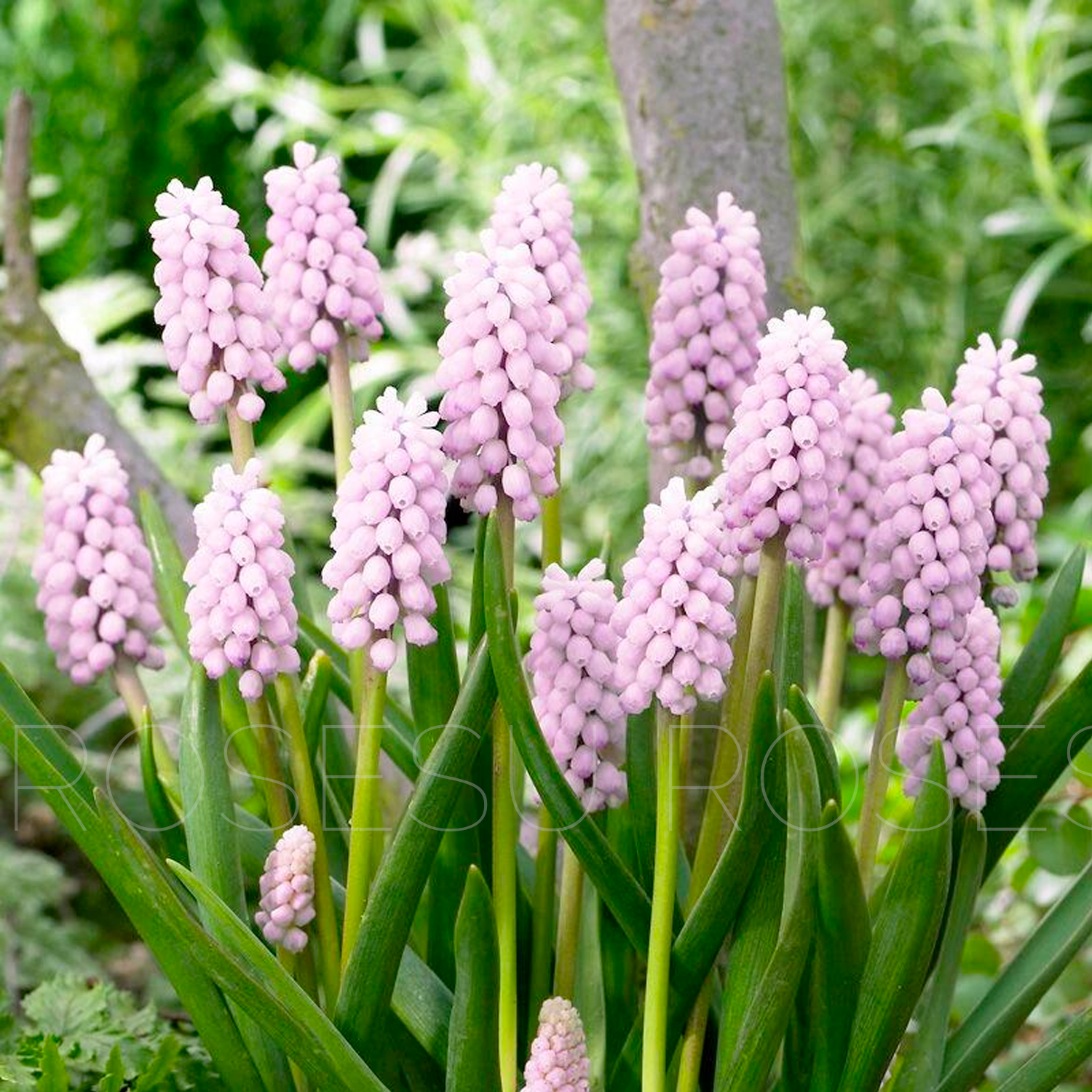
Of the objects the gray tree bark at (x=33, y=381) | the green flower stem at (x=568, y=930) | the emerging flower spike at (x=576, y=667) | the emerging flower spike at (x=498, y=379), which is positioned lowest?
the green flower stem at (x=568, y=930)

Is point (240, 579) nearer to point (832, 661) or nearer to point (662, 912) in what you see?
point (662, 912)

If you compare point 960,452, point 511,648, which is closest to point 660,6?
point 960,452

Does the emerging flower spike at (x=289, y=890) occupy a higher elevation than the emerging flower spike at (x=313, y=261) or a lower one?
lower

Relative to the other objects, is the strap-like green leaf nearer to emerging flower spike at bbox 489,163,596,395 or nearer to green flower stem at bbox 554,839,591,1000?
green flower stem at bbox 554,839,591,1000

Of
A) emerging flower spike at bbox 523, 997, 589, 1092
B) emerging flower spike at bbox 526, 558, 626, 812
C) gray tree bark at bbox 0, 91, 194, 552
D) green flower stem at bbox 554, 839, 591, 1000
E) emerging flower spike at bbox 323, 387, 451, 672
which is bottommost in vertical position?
emerging flower spike at bbox 523, 997, 589, 1092

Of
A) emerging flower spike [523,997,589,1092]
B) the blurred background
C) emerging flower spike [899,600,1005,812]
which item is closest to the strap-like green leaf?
emerging flower spike [523,997,589,1092]

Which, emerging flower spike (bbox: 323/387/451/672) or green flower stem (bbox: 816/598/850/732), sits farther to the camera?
green flower stem (bbox: 816/598/850/732)

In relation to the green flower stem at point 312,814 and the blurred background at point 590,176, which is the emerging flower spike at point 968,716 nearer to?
the green flower stem at point 312,814

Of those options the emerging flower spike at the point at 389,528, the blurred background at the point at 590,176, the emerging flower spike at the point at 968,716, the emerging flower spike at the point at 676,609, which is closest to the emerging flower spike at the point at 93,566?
the emerging flower spike at the point at 389,528
